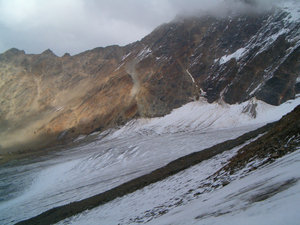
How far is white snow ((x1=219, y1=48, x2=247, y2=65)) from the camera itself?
66688 millimetres

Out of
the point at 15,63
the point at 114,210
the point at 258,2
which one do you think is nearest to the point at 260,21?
the point at 258,2

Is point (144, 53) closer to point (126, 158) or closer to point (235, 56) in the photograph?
point (235, 56)

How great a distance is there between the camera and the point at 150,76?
280ft

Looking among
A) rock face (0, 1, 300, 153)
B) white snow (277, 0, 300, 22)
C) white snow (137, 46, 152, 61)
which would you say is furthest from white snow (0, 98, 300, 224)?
white snow (137, 46, 152, 61)

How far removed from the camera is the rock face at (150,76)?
192 ft

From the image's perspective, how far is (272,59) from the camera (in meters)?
57.3

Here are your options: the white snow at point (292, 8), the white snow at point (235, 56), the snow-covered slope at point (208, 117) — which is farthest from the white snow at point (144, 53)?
the white snow at point (292, 8)

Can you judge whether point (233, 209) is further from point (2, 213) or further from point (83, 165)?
point (83, 165)

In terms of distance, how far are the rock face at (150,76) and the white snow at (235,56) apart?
1.16 ft

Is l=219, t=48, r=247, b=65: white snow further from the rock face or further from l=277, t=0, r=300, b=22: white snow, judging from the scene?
l=277, t=0, r=300, b=22: white snow

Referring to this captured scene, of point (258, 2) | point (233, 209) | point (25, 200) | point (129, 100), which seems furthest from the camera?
point (129, 100)

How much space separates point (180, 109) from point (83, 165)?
131 feet

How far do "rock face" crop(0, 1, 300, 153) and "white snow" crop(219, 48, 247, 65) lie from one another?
0.35 metres

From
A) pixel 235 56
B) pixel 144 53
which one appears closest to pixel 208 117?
pixel 235 56
